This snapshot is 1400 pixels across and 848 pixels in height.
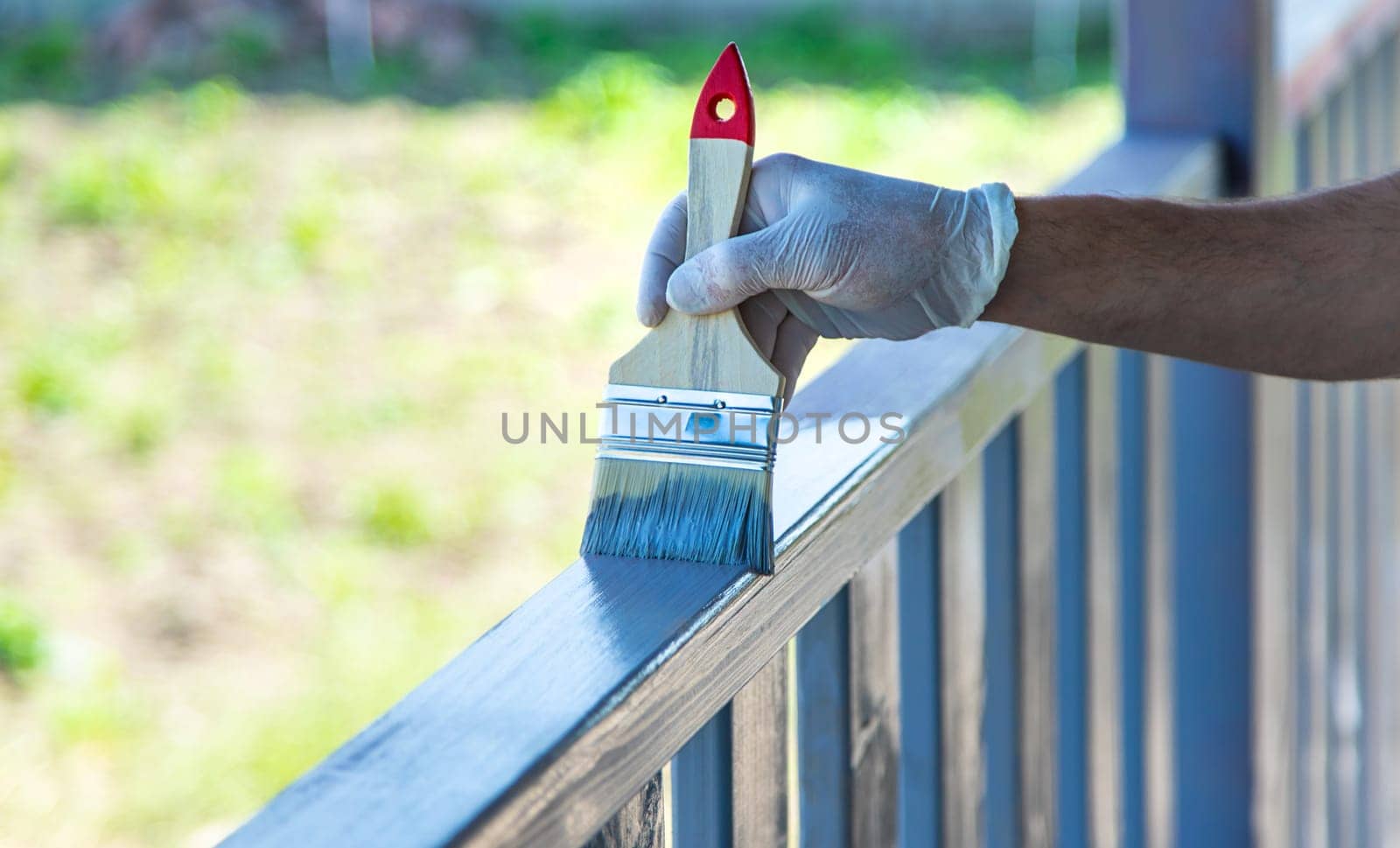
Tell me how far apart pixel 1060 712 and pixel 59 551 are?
267 centimetres

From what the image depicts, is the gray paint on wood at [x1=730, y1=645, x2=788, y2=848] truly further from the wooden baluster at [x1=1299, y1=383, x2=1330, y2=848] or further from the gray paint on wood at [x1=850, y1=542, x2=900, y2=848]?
the wooden baluster at [x1=1299, y1=383, x2=1330, y2=848]

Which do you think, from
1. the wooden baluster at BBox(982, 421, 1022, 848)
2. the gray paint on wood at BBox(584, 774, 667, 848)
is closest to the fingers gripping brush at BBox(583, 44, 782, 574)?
the gray paint on wood at BBox(584, 774, 667, 848)

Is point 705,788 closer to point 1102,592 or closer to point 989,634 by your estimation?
point 989,634

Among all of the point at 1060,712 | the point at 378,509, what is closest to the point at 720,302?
the point at 1060,712

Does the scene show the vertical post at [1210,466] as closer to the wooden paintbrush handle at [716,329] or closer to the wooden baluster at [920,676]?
the wooden baluster at [920,676]

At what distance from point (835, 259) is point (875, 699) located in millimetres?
293

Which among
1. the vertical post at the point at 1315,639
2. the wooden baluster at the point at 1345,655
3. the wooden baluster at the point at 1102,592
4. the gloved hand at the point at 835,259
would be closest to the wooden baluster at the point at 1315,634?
the vertical post at the point at 1315,639

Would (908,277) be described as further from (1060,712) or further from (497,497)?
(497,497)

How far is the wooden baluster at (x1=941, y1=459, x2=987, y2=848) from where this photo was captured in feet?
3.49

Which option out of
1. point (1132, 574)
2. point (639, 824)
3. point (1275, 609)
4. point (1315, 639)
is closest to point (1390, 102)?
point (1315, 639)

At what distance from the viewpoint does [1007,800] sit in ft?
3.94

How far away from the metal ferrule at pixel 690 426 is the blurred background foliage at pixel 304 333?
2046 mm

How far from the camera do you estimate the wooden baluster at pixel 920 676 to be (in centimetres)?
105

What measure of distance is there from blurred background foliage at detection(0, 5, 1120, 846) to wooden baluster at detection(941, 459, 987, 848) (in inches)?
72.1
